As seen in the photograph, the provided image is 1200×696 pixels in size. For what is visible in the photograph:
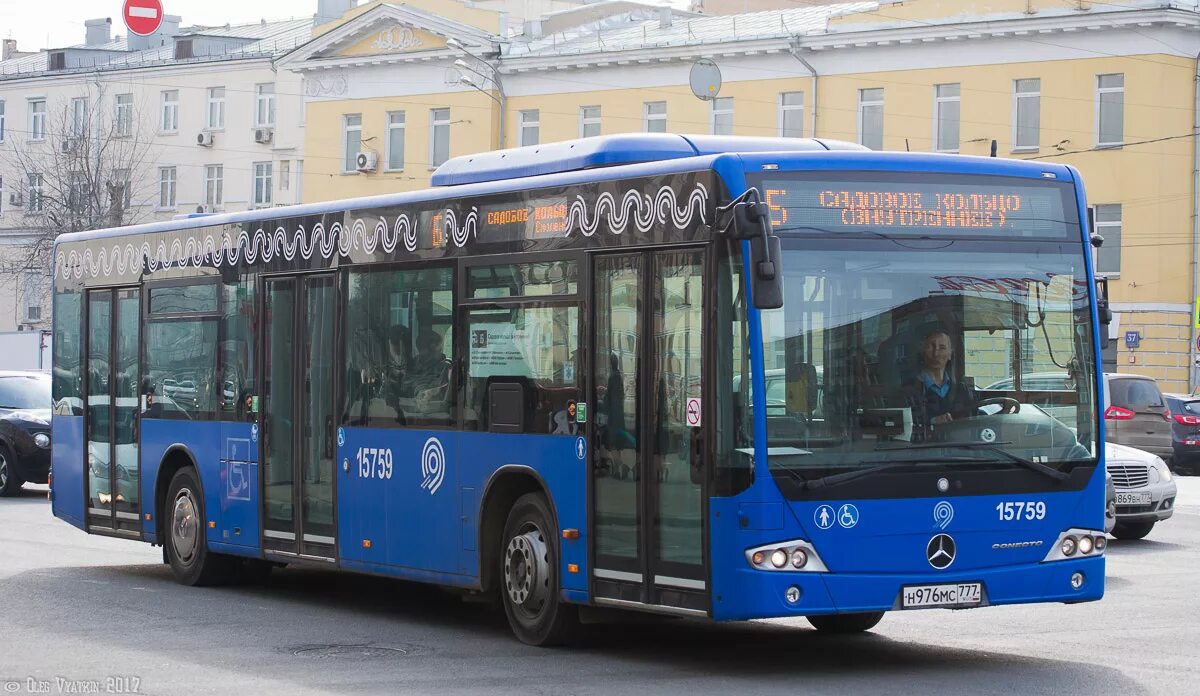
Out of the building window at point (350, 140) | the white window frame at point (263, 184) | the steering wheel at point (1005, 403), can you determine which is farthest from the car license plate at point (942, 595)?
the white window frame at point (263, 184)

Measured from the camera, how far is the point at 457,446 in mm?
12703

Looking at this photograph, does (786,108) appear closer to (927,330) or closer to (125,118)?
(125,118)

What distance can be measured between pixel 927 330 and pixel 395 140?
54.9 m

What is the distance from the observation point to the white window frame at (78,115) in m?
77.3

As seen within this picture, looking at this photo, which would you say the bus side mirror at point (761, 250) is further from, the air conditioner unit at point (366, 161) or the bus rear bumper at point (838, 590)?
the air conditioner unit at point (366, 161)

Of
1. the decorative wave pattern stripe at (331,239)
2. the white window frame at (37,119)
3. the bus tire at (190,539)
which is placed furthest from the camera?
the white window frame at (37,119)

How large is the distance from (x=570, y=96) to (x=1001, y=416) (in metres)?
50.4

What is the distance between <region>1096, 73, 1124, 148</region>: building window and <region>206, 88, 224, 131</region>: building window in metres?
36.2

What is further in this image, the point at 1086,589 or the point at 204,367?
the point at 204,367

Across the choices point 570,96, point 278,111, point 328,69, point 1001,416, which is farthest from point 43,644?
point 278,111

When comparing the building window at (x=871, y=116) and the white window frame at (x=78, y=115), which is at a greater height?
the white window frame at (x=78, y=115)

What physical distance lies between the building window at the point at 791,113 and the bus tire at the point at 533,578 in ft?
145

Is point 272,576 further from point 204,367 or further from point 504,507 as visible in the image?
point 504,507

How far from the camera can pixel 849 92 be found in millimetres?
54469
